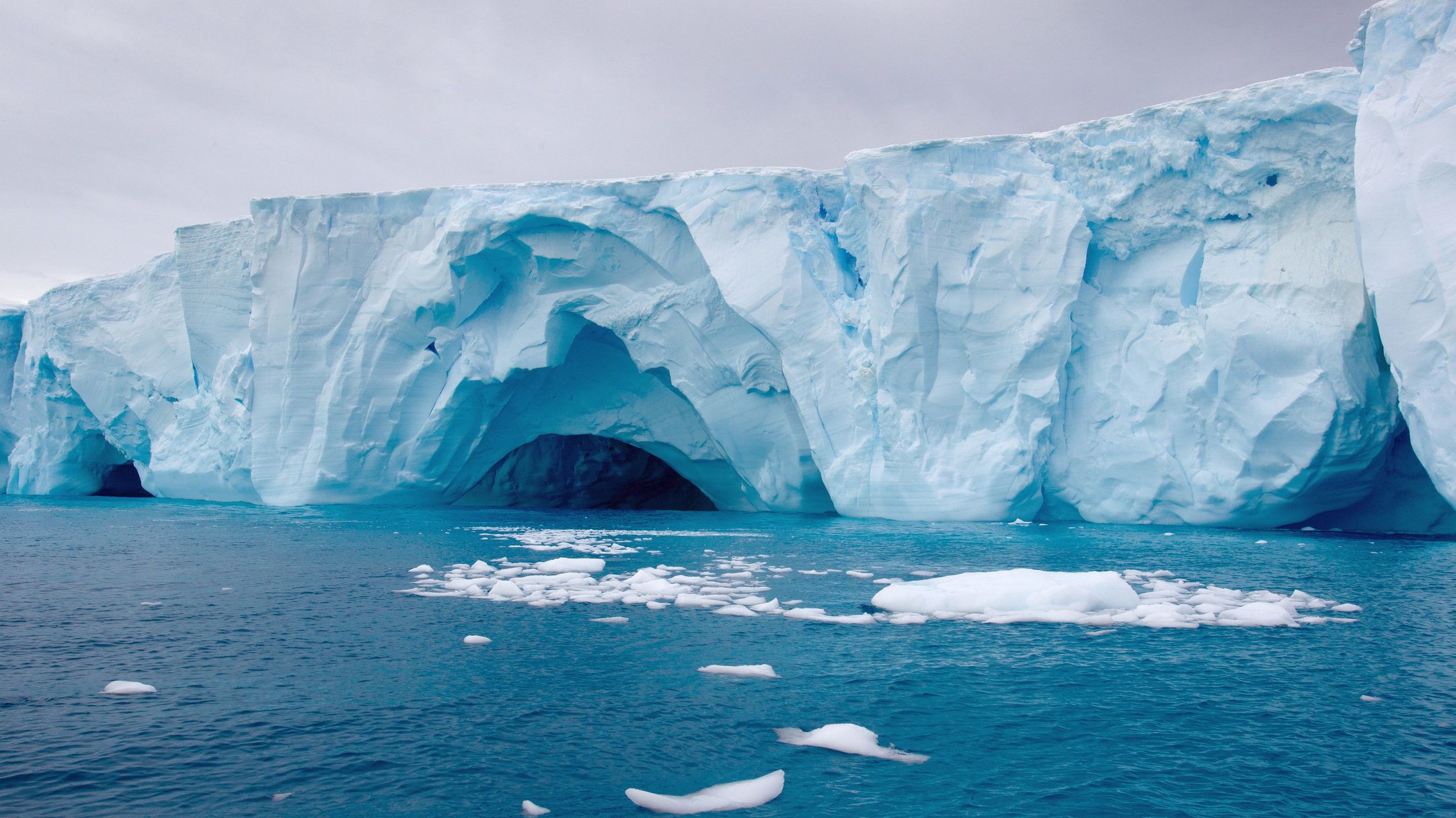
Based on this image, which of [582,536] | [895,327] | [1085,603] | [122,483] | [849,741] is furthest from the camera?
[122,483]

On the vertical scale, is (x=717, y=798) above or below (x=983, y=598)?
below

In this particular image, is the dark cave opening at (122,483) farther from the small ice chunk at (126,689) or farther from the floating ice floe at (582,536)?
the small ice chunk at (126,689)

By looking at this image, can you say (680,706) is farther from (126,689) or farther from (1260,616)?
(1260,616)

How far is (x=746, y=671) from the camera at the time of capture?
5133 mm

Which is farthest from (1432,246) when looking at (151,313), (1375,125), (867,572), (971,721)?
(151,313)

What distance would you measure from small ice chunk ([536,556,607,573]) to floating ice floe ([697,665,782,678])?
3924 millimetres

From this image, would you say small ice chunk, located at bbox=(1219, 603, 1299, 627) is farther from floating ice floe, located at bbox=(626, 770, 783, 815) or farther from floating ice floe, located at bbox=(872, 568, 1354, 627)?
floating ice floe, located at bbox=(626, 770, 783, 815)

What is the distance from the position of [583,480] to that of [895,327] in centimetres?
1216

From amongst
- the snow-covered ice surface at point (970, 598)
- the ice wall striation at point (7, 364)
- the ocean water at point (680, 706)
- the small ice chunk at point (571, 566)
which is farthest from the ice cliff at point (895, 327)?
the small ice chunk at point (571, 566)

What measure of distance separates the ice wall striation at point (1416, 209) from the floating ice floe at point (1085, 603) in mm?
5027

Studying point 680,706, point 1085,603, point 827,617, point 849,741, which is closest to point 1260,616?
point 1085,603

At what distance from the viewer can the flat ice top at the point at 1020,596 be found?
6.86 m

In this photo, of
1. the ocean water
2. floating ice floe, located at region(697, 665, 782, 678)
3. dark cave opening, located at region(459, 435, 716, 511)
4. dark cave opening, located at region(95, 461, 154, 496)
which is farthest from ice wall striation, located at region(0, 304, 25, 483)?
floating ice floe, located at region(697, 665, 782, 678)

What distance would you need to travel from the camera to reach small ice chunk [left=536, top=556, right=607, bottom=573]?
9055 millimetres
